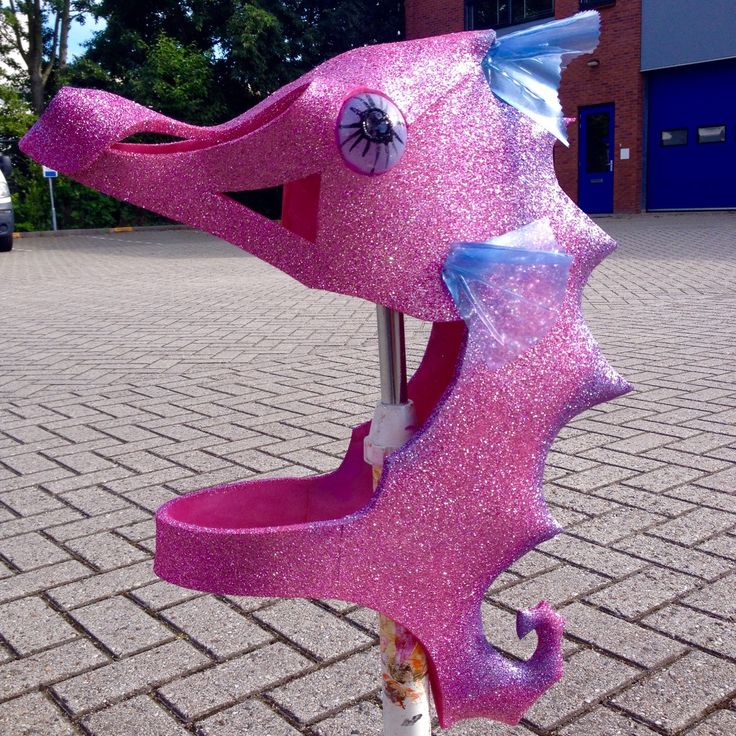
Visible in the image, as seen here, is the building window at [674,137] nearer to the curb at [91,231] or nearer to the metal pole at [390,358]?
the curb at [91,231]

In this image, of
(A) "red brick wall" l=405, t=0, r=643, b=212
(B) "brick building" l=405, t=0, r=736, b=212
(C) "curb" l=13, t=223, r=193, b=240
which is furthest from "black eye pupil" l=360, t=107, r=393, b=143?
(C) "curb" l=13, t=223, r=193, b=240

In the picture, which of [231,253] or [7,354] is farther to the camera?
[231,253]

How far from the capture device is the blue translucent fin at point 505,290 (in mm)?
1350

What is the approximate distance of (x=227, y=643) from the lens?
2492 millimetres

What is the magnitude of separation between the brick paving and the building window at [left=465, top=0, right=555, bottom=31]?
16.0 meters

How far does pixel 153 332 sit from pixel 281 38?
56.7 feet

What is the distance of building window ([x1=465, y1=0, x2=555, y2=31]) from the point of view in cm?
2158

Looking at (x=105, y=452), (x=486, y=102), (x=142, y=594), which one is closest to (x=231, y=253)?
(x=105, y=452)

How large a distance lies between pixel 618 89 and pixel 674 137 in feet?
5.95

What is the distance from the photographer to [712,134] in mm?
19922

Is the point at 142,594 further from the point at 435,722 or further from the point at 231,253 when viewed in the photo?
the point at 231,253

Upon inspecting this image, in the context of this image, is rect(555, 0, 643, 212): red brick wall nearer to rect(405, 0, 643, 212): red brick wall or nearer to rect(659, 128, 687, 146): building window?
rect(405, 0, 643, 212): red brick wall

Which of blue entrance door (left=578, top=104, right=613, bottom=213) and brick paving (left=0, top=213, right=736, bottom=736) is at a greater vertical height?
blue entrance door (left=578, top=104, right=613, bottom=213)

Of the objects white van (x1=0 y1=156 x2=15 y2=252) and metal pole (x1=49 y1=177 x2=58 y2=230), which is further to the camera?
metal pole (x1=49 y1=177 x2=58 y2=230)
